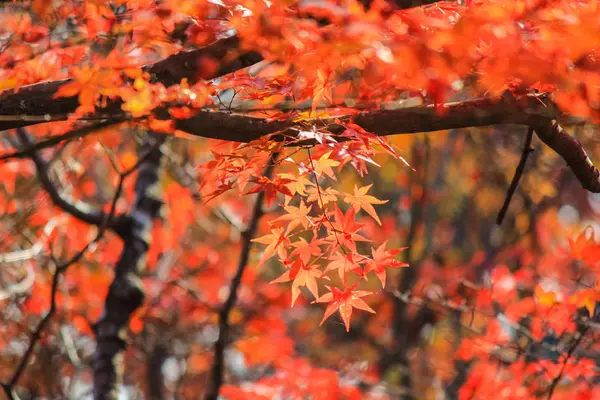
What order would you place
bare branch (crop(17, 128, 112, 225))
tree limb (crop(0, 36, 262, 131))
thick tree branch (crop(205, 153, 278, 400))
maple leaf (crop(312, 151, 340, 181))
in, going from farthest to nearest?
thick tree branch (crop(205, 153, 278, 400))
bare branch (crop(17, 128, 112, 225))
maple leaf (crop(312, 151, 340, 181))
tree limb (crop(0, 36, 262, 131))

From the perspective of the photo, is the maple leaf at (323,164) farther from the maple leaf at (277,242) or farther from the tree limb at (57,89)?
the tree limb at (57,89)

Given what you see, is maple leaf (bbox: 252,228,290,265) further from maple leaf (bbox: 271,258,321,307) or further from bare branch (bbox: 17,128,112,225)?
bare branch (bbox: 17,128,112,225)

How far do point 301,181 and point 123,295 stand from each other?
3.11 metres

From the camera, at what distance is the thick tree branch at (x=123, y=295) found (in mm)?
5602

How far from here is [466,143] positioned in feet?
40.5

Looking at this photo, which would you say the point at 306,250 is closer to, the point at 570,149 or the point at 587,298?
the point at 570,149

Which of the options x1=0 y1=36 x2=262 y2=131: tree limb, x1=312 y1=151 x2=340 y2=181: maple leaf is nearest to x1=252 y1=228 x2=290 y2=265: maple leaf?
x1=312 y1=151 x2=340 y2=181: maple leaf

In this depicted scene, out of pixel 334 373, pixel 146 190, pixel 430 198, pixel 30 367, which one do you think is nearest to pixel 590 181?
pixel 146 190

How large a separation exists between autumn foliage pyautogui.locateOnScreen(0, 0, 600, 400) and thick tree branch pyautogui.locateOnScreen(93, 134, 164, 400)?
0.02 meters

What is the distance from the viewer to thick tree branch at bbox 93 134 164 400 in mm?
5602

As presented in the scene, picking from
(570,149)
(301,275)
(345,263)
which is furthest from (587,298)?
(301,275)

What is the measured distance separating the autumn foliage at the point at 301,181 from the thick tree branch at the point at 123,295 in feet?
0.06

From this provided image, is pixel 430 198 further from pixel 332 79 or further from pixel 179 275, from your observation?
pixel 332 79

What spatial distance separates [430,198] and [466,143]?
1.25m
